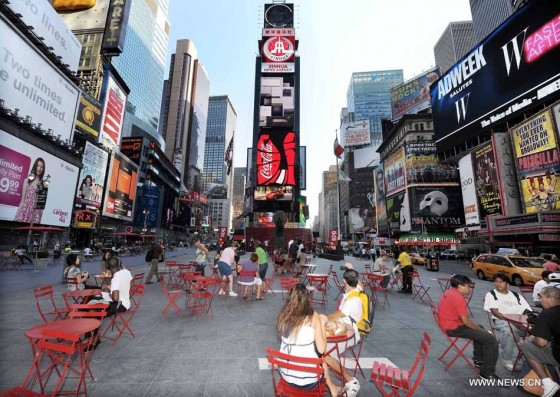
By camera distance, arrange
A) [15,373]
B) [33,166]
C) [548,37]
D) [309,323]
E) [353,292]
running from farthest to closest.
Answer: [548,37], [33,166], [353,292], [15,373], [309,323]

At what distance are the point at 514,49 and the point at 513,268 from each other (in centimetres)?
3083

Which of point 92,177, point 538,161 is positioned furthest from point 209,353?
point 92,177

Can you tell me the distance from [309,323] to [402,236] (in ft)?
212

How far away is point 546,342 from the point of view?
3.20 metres

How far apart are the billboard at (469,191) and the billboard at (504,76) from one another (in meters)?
4.91

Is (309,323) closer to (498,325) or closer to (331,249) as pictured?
(498,325)

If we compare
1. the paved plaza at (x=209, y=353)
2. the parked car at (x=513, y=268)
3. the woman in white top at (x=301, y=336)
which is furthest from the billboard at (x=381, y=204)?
the woman in white top at (x=301, y=336)

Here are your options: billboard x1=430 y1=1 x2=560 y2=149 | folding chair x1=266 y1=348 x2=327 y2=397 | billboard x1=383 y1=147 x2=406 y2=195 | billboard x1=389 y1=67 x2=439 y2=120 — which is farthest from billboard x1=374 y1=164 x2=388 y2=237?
folding chair x1=266 y1=348 x2=327 y2=397

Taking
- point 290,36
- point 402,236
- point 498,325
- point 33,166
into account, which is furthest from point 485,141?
point 33,166

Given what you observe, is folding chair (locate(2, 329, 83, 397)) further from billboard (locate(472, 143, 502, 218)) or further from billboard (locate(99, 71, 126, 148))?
billboard (locate(99, 71, 126, 148))

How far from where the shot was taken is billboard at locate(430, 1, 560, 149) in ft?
87.3

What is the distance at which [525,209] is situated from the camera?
2955 centimetres

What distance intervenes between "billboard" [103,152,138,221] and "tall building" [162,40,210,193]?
3115 inches

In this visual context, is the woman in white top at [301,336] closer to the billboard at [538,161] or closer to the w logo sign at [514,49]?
the billboard at [538,161]
